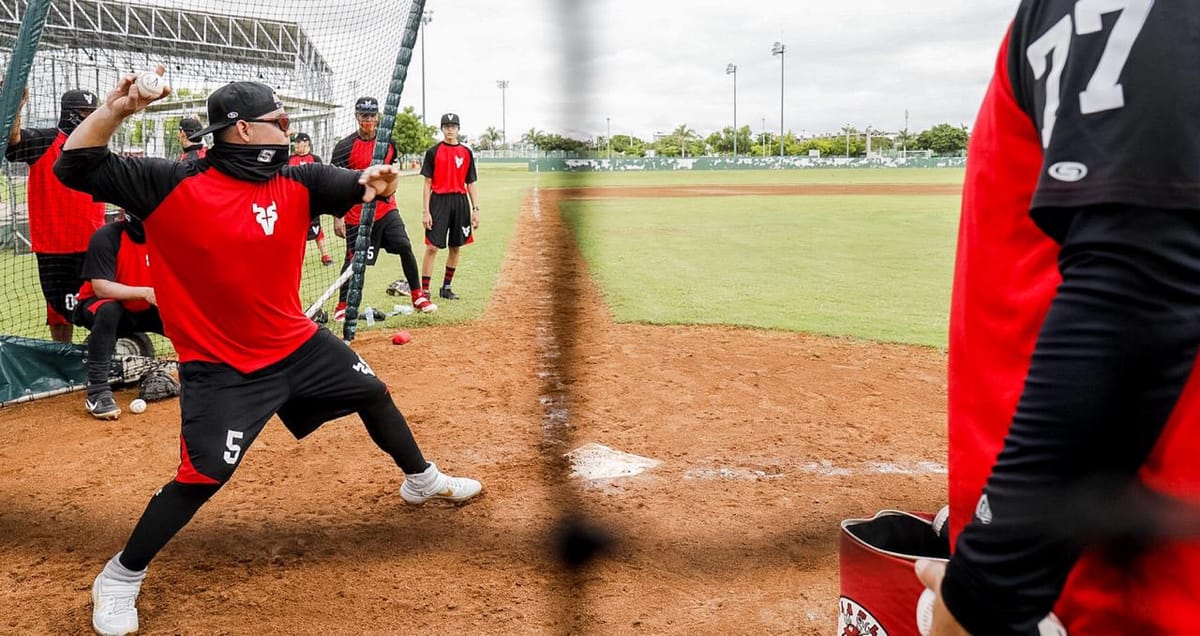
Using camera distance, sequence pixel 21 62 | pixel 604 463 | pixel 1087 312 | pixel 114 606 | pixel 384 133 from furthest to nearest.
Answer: pixel 384 133
pixel 21 62
pixel 604 463
pixel 114 606
pixel 1087 312

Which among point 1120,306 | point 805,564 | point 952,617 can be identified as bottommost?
point 805,564

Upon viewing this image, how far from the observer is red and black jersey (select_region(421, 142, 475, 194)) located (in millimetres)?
9352

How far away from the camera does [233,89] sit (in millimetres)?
3025

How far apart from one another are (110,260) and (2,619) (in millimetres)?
2954

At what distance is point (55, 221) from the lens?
222 inches

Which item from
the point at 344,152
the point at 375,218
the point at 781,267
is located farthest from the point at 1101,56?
the point at 781,267

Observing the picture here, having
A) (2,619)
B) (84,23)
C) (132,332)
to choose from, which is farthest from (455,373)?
(84,23)

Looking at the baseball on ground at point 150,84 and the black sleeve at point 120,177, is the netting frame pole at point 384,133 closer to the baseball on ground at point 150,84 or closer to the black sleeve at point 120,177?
the black sleeve at point 120,177

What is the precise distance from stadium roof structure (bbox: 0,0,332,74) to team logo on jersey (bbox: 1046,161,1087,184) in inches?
255

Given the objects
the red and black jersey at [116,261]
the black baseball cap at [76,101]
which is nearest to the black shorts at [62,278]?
the red and black jersey at [116,261]

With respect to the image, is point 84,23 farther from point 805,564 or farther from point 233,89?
point 805,564

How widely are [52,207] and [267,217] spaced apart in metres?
3.59

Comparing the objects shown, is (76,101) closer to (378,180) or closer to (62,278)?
(62,278)

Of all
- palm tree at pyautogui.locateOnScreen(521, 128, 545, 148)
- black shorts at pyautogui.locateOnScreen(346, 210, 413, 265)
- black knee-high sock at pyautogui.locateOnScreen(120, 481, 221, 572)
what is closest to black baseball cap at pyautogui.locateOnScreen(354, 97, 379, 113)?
black shorts at pyautogui.locateOnScreen(346, 210, 413, 265)
